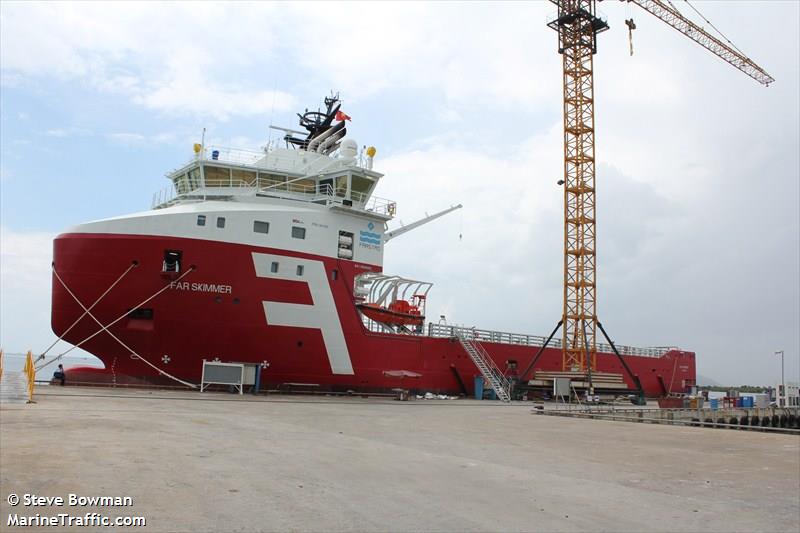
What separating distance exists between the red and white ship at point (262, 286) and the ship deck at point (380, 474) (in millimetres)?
7122

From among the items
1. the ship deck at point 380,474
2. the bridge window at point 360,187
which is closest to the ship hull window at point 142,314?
the ship deck at point 380,474

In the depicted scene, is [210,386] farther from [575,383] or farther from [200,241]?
[575,383]

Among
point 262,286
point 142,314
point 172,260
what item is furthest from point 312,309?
point 142,314

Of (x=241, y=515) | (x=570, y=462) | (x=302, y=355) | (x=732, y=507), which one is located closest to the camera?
(x=241, y=515)

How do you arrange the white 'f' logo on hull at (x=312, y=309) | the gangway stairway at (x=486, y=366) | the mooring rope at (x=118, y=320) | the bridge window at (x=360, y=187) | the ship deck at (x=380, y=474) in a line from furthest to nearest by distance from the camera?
the gangway stairway at (x=486, y=366), the bridge window at (x=360, y=187), the white 'f' logo on hull at (x=312, y=309), the mooring rope at (x=118, y=320), the ship deck at (x=380, y=474)

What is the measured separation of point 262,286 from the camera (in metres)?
21.0

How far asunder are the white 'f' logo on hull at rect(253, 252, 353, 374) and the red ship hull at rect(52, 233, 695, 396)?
15 centimetres

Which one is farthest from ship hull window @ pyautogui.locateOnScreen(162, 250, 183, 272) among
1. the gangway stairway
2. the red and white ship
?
the gangway stairway

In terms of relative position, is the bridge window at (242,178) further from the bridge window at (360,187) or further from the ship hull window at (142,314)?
the ship hull window at (142,314)

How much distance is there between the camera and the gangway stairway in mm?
27391

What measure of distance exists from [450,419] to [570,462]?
271 inches

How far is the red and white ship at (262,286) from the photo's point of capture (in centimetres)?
1948

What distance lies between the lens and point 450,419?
15445 mm

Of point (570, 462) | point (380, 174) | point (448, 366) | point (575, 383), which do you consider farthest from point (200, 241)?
point (575, 383)
